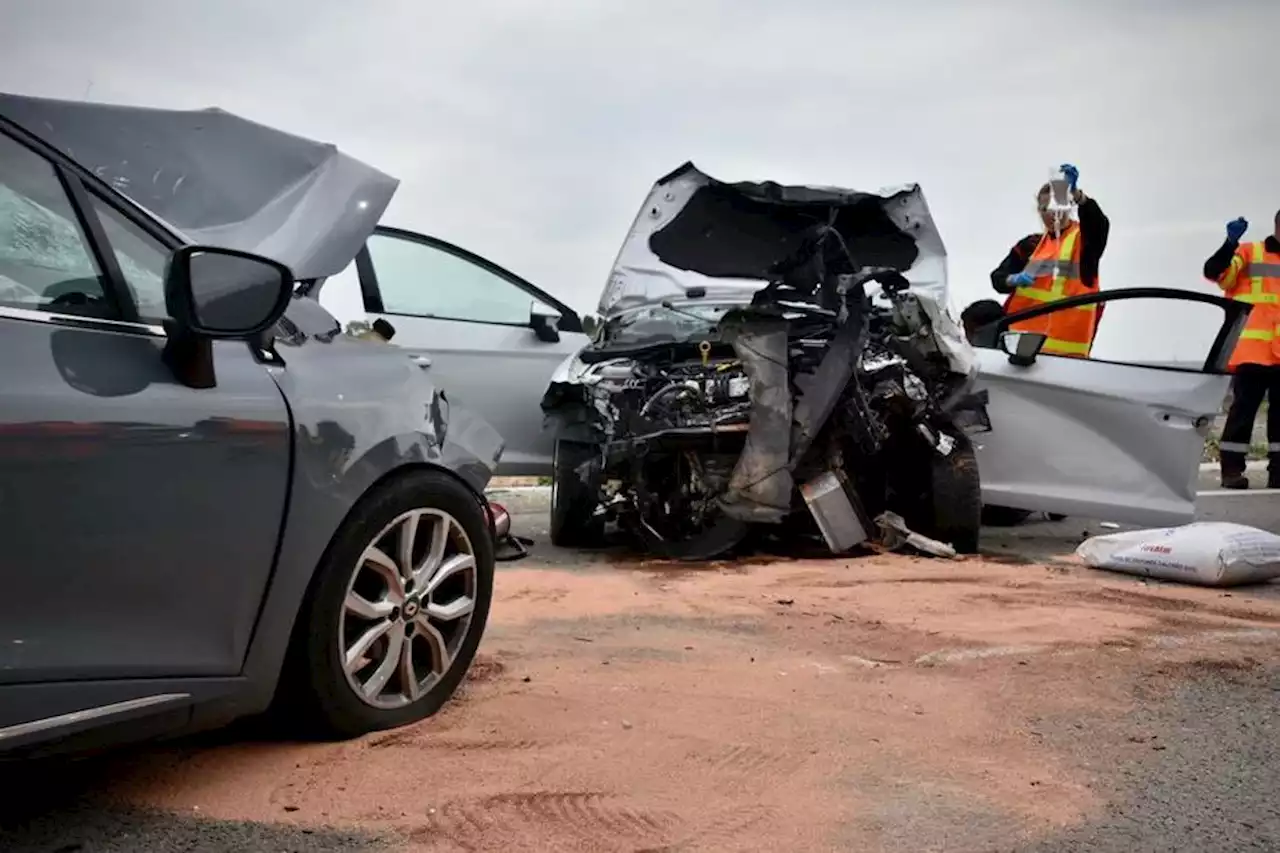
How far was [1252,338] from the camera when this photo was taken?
995 centimetres

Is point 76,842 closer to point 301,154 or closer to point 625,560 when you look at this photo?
point 301,154

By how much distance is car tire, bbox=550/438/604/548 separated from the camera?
6.89 m

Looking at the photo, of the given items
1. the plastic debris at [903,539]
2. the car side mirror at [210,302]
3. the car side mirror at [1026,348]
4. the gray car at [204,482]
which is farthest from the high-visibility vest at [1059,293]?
the car side mirror at [210,302]

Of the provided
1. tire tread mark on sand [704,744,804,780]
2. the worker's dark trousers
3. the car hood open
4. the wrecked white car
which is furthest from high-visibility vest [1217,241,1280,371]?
tire tread mark on sand [704,744,804,780]

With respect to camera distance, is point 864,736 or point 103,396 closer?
point 103,396

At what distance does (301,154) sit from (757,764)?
2.36 m

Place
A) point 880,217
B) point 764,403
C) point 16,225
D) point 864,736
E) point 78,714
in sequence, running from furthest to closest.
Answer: point 880,217, point 764,403, point 864,736, point 16,225, point 78,714

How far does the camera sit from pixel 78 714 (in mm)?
2400

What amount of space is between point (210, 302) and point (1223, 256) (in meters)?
9.00

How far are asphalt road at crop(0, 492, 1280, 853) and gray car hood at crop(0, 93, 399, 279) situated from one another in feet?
4.55

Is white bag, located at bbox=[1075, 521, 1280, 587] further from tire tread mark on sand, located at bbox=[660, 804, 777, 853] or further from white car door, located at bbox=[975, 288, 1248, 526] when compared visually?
tire tread mark on sand, located at bbox=[660, 804, 777, 853]

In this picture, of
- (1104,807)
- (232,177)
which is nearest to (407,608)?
(232,177)

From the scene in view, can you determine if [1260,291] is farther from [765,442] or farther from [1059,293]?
[765,442]

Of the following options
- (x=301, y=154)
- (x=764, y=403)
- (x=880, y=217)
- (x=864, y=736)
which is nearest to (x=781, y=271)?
(x=764, y=403)
